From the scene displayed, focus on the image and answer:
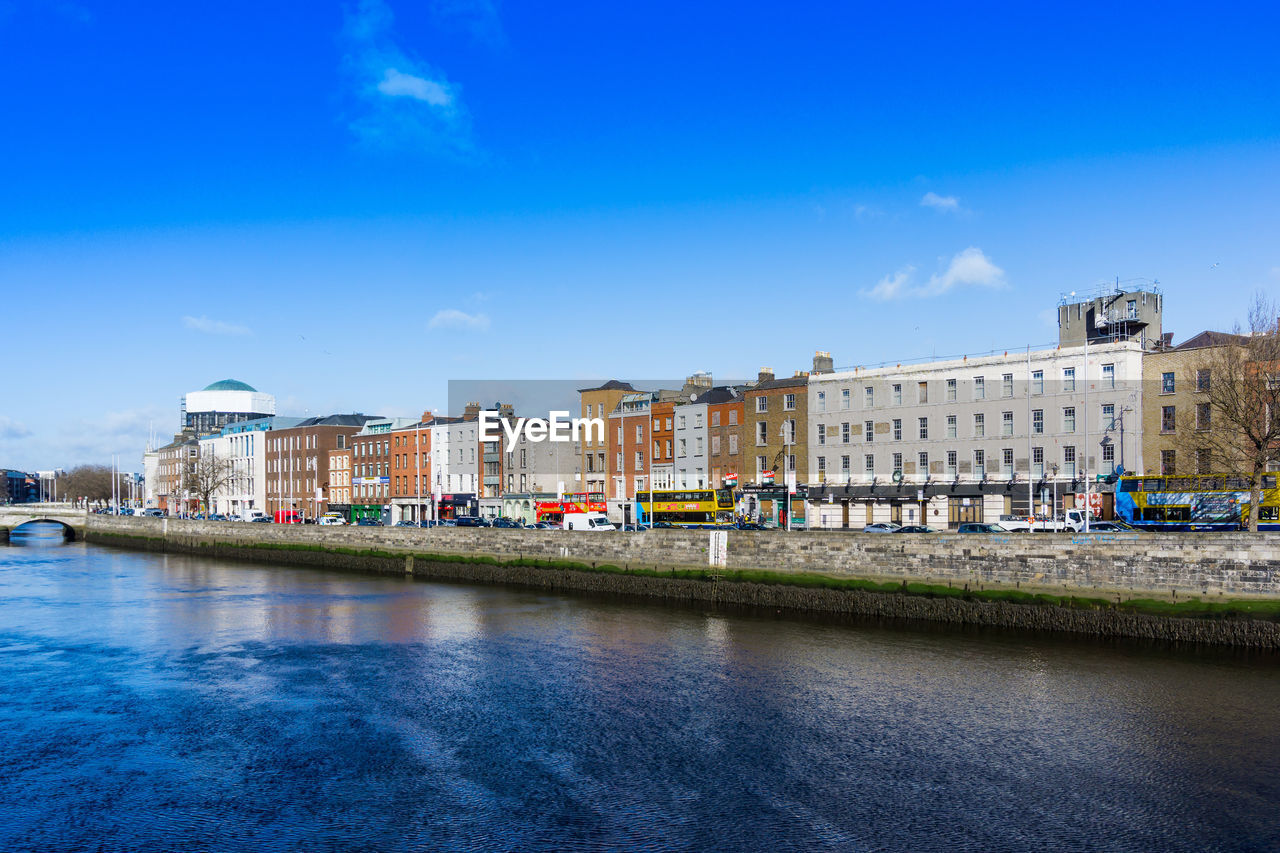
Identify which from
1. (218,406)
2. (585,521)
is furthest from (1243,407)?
(218,406)

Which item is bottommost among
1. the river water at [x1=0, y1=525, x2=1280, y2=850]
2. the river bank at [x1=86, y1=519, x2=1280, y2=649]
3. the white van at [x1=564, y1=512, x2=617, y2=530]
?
the river water at [x1=0, y1=525, x2=1280, y2=850]

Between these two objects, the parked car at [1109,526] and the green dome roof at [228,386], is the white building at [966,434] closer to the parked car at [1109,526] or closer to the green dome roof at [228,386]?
the parked car at [1109,526]

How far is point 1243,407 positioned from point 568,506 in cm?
4744

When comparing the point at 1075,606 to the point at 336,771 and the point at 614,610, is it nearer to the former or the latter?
the point at 614,610

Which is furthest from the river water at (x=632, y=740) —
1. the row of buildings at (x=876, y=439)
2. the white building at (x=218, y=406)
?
the white building at (x=218, y=406)

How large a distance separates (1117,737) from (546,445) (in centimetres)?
7393

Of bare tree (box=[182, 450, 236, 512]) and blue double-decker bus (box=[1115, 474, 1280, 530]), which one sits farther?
bare tree (box=[182, 450, 236, 512])

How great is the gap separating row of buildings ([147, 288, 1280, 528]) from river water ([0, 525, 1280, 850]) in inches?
1039

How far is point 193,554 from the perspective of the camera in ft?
286

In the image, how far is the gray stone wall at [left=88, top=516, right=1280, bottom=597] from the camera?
1252 inches

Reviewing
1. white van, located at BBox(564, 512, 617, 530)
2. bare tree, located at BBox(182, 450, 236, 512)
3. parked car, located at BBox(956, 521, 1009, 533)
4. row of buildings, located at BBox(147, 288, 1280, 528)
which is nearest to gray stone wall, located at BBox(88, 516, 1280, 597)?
parked car, located at BBox(956, 521, 1009, 533)

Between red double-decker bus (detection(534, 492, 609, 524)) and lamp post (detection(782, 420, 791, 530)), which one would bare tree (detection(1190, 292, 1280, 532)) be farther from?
red double-decker bus (detection(534, 492, 609, 524))

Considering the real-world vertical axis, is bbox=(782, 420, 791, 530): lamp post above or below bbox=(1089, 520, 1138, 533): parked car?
above

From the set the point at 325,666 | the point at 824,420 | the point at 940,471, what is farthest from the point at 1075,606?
the point at 824,420
